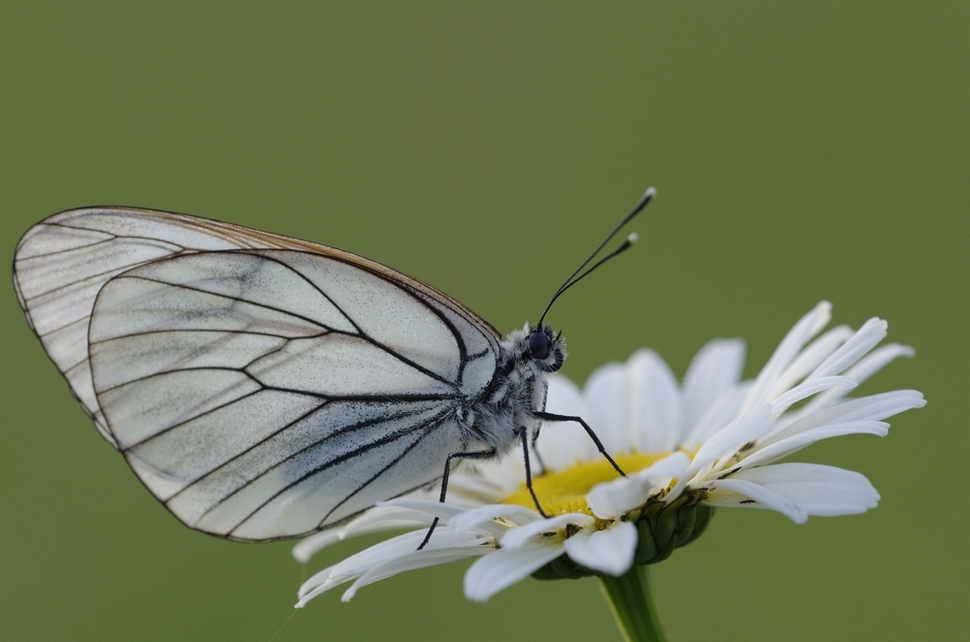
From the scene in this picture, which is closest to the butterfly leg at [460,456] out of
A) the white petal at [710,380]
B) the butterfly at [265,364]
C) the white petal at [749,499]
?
the butterfly at [265,364]

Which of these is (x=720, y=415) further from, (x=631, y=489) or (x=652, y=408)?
(x=631, y=489)

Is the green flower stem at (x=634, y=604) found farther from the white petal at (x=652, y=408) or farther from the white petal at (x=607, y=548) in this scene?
the white petal at (x=652, y=408)

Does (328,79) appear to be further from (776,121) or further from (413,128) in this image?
(776,121)

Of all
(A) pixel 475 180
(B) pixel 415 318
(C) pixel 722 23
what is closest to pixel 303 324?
(B) pixel 415 318

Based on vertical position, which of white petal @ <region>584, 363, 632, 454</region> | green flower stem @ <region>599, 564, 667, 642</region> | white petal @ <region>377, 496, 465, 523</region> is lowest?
green flower stem @ <region>599, 564, 667, 642</region>

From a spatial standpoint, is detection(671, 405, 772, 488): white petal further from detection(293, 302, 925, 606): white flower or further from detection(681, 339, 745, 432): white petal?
detection(681, 339, 745, 432): white petal

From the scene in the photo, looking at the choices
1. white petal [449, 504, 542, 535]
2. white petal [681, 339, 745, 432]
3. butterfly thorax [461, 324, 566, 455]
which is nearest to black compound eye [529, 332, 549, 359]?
butterfly thorax [461, 324, 566, 455]

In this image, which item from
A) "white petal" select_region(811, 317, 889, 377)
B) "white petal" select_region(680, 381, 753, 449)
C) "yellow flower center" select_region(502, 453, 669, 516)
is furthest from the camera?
"white petal" select_region(680, 381, 753, 449)
